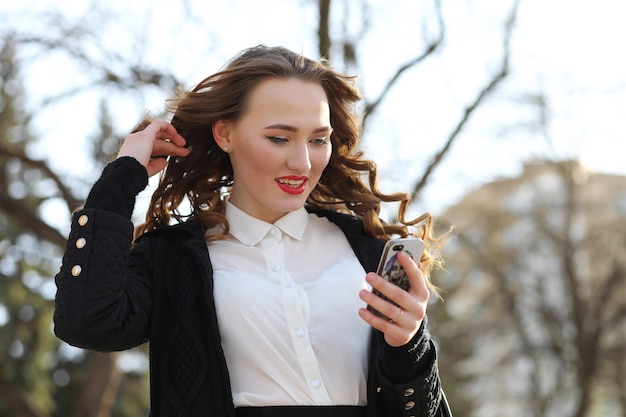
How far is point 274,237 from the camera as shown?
10.6 feet

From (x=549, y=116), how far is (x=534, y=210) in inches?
129

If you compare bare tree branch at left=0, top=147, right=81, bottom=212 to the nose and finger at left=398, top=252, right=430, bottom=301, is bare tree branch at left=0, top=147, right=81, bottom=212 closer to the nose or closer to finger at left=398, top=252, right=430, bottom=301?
the nose

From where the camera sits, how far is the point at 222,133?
10.8 feet

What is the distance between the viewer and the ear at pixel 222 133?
328 cm

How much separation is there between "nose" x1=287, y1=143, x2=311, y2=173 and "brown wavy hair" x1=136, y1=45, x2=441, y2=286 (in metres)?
0.25

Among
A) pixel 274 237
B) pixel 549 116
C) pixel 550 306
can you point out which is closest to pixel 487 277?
pixel 550 306

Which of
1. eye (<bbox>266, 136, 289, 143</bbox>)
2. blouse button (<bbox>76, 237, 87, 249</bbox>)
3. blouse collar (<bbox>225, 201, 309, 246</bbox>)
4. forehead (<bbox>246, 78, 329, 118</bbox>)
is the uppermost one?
forehead (<bbox>246, 78, 329, 118</bbox>)

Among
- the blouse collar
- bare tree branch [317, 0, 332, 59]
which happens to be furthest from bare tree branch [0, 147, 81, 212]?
the blouse collar

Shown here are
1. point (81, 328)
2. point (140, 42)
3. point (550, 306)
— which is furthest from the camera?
point (550, 306)

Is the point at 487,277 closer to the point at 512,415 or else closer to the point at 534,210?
the point at 534,210

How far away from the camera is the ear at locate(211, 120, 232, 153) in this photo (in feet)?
10.8

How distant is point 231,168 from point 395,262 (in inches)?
37.4

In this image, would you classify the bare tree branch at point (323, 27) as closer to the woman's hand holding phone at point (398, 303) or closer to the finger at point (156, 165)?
the finger at point (156, 165)

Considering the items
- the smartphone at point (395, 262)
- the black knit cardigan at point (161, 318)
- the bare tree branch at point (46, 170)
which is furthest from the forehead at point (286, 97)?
the bare tree branch at point (46, 170)
